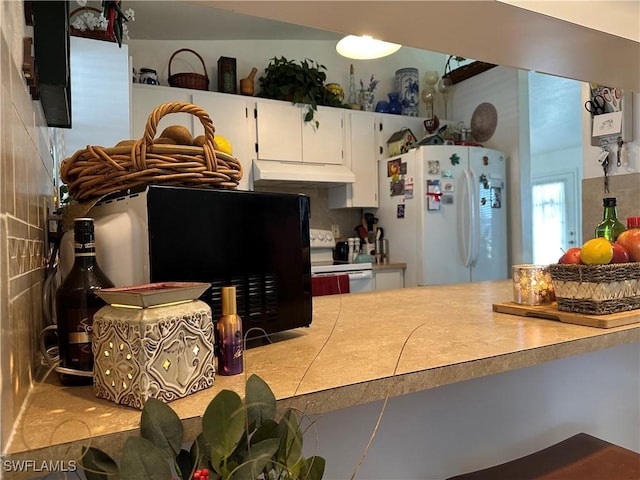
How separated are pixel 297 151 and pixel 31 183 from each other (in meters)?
3.08

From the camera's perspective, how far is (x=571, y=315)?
3.57 feet

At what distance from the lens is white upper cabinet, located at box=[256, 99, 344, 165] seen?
3637 mm

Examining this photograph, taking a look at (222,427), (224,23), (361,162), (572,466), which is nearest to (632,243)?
(572,466)

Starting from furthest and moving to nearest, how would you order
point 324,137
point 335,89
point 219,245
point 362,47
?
1. point 335,89
2. point 324,137
3. point 362,47
4. point 219,245

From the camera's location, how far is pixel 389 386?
70 centimetres

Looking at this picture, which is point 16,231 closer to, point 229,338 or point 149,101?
point 229,338

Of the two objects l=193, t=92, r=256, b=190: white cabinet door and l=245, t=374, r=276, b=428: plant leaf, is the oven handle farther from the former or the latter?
l=245, t=374, r=276, b=428: plant leaf

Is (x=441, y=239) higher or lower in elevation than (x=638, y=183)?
lower

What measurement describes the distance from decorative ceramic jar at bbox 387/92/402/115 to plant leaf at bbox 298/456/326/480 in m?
4.06

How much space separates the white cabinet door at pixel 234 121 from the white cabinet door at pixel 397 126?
4.01ft

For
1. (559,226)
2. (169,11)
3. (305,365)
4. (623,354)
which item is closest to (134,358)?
(305,365)

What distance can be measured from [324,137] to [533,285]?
9.38 feet

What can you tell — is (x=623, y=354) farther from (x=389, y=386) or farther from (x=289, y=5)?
(x=289, y=5)

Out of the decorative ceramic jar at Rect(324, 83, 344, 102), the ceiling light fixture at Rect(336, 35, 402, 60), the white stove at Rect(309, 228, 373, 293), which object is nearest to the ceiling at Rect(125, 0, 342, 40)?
the decorative ceramic jar at Rect(324, 83, 344, 102)
